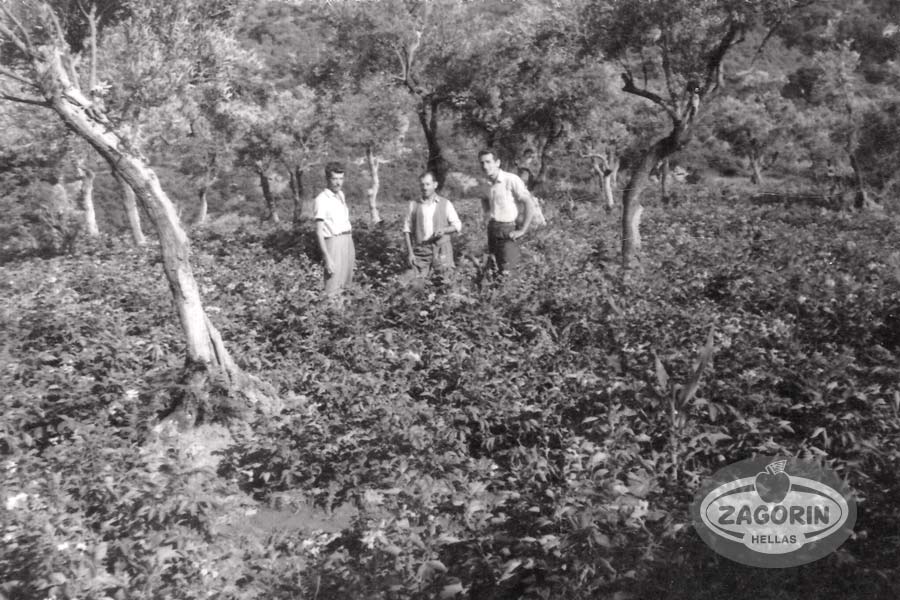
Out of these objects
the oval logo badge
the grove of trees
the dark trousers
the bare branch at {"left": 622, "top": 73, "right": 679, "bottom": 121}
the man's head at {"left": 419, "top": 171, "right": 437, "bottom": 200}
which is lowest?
the oval logo badge

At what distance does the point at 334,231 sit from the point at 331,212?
212 mm

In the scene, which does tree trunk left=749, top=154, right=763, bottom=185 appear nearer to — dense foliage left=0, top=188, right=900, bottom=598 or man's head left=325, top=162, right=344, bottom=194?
dense foliage left=0, top=188, right=900, bottom=598

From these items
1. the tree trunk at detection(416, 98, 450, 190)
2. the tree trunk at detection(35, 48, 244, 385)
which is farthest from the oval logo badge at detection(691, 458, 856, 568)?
the tree trunk at detection(416, 98, 450, 190)

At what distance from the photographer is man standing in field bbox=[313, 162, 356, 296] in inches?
285

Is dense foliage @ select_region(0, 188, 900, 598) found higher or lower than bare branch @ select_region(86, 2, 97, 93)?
lower

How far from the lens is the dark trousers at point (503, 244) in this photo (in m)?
7.41

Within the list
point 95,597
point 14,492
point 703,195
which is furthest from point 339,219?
point 703,195

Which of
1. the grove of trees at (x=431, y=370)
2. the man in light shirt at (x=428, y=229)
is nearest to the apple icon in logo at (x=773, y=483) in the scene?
the grove of trees at (x=431, y=370)

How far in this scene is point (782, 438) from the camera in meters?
3.99

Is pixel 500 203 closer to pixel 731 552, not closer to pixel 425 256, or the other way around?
pixel 425 256

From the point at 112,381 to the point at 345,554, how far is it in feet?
9.65

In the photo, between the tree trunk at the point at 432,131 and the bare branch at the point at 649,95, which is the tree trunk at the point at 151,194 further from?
the tree trunk at the point at 432,131

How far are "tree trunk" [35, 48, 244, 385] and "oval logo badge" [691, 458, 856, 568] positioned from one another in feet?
12.1

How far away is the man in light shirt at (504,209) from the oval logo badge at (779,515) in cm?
419
